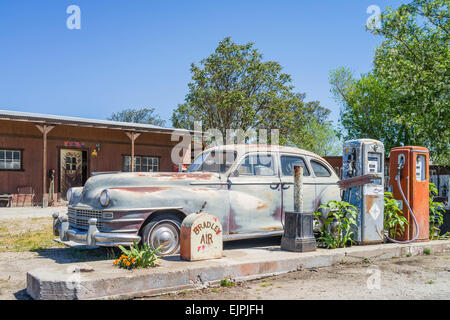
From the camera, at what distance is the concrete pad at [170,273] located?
14.2 feet

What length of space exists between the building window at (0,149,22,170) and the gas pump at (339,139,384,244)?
14.0 metres

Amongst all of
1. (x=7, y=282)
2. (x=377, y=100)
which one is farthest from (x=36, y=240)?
(x=377, y=100)

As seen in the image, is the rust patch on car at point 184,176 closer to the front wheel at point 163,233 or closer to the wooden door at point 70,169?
the front wheel at point 163,233

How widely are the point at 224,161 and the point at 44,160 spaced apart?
11395 millimetres

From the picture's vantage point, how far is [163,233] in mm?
6125

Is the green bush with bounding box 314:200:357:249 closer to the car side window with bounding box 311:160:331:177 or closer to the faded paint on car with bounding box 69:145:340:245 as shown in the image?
the faded paint on car with bounding box 69:145:340:245

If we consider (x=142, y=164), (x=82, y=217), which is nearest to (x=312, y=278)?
(x=82, y=217)

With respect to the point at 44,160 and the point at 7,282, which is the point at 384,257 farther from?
the point at 44,160

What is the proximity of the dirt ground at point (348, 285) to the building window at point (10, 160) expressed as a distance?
14594 millimetres

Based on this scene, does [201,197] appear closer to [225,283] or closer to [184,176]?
[184,176]

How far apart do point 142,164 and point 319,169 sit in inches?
571

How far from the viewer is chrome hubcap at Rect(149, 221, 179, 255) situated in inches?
238

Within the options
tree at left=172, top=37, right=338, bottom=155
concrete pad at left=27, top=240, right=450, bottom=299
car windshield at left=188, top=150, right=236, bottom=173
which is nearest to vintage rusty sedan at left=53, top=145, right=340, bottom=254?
car windshield at left=188, top=150, right=236, bottom=173

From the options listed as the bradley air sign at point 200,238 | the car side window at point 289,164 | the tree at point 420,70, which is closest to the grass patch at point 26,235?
the bradley air sign at point 200,238
